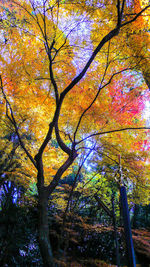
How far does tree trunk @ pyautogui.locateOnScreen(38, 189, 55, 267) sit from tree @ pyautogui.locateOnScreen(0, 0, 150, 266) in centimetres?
2

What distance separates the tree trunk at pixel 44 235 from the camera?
2.95m

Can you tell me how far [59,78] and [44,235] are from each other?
4279 millimetres

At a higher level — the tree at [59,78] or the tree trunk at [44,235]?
the tree at [59,78]

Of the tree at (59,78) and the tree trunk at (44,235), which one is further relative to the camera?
the tree at (59,78)

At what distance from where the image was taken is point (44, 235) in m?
3.09

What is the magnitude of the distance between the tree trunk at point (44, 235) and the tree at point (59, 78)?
0.02 metres

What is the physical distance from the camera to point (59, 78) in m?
4.85

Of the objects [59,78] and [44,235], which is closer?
[44,235]

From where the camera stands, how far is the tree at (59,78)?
3479mm

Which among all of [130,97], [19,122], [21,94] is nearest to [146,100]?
[130,97]

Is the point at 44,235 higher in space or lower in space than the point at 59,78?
lower

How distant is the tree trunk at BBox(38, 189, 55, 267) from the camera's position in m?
2.95

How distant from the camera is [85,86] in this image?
4.84m

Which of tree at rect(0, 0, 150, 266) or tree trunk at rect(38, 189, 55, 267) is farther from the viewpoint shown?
tree at rect(0, 0, 150, 266)
